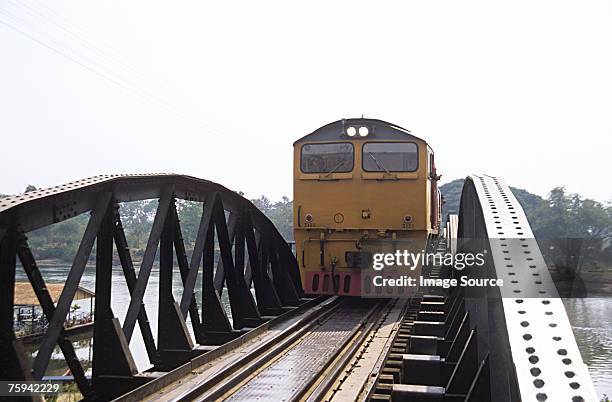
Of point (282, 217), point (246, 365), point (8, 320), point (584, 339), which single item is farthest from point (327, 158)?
point (282, 217)

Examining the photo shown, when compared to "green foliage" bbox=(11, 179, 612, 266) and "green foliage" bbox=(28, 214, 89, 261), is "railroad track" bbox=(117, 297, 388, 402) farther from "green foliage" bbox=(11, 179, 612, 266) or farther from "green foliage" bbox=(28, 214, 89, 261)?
"green foliage" bbox=(28, 214, 89, 261)

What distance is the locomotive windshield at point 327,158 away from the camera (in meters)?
12.4

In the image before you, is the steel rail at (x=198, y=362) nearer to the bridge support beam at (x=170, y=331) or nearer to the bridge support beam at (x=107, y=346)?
the bridge support beam at (x=107, y=346)

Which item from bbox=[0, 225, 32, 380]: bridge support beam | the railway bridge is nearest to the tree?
the railway bridge

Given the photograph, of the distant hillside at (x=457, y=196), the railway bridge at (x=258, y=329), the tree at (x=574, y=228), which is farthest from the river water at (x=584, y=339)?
the distant hillside at (x=457, y=196)

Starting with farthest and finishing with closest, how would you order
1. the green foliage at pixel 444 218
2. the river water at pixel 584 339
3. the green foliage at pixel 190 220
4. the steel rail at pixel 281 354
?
the green foliage at pixel 190 220
the river water at pixel 584 339
the green foliage at pixel 444 218
the steel rail at pixel 281 354

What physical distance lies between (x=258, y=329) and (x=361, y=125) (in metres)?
5.43

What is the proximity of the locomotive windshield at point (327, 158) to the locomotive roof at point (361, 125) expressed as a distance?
6.7 inches

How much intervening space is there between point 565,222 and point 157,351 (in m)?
42.0

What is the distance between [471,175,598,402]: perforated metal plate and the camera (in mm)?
1839

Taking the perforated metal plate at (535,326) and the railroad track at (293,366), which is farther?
the railroad track at (293,366)

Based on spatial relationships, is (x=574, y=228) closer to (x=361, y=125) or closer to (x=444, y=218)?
(x=444, y=218)

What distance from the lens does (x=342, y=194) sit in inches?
486

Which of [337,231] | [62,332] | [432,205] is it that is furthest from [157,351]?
[432,205]
